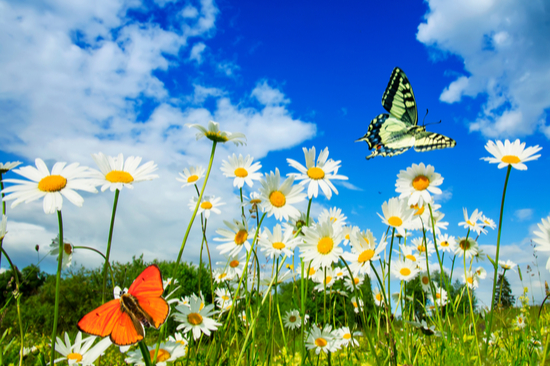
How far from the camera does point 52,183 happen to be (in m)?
1.52

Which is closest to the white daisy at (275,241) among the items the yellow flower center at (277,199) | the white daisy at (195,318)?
the yellow flower center at (277,199)

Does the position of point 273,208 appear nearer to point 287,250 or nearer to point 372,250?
point 287,250

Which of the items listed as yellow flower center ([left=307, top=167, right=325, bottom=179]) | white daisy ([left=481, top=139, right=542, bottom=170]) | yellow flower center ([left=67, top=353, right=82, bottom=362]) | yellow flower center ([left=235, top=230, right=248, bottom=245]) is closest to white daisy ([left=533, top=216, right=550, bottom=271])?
white daisy ([left=481, top=139, right=542, bottom=170])

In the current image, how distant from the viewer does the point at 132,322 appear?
46.8 inches

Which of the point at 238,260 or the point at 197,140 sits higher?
the point at 197,140

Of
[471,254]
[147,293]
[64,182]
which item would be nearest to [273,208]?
[147,293]

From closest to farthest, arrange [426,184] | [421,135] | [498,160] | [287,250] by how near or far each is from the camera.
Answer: [287,250] < [498,160] < [426,184] < [421,135]

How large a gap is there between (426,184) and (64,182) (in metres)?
2.18

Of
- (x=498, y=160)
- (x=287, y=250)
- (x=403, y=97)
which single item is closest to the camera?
(x=287, y=250)

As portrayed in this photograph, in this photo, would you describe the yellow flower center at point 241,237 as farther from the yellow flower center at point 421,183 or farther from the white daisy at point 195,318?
the yellow flower center at point 421,183

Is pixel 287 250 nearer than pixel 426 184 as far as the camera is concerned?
Yes

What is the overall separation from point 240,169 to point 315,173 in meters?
0.67

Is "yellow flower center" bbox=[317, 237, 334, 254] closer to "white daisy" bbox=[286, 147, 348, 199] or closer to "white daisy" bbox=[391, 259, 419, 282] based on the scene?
"white daisy" bbox=[286, 147, 348, 199]

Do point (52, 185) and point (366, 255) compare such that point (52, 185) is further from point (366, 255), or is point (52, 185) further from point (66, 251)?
point (366, 255)
